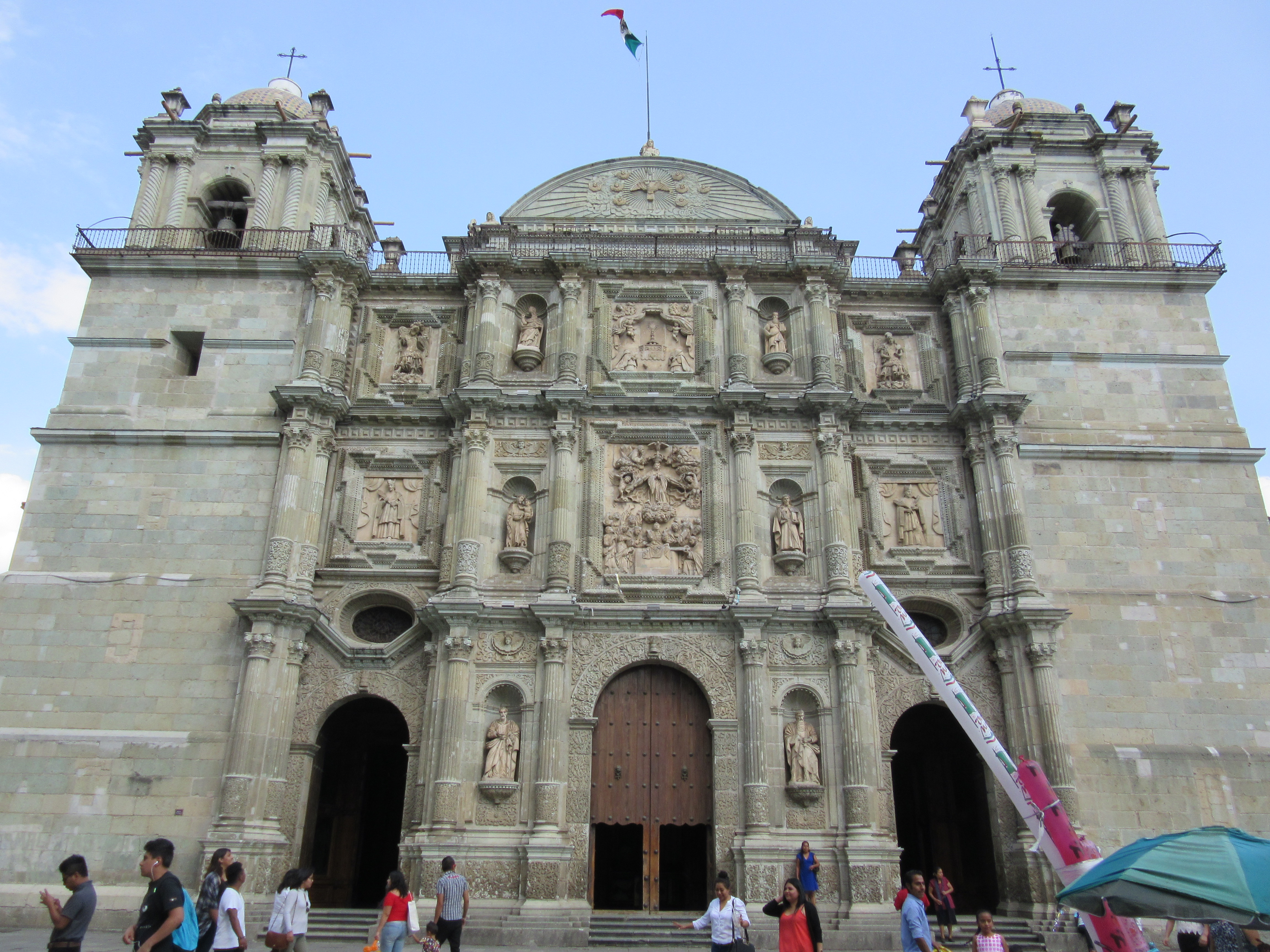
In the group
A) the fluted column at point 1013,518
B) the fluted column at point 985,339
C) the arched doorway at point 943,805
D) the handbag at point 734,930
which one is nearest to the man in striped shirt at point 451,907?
the handbag at point 734,930

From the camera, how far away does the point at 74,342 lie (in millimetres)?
22281

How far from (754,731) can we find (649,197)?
1444 cm

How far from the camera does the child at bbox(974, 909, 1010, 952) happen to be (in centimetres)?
1065

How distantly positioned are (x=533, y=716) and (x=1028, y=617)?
33.6 feet

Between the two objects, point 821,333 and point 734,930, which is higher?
point 821,333

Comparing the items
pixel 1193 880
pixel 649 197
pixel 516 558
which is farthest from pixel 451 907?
pixel 649 197

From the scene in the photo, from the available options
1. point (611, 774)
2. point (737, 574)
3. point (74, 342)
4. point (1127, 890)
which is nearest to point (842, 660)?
point (737, 574)

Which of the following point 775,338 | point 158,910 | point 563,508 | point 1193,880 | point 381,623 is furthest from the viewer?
point 775,338

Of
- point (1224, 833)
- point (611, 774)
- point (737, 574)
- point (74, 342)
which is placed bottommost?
point (1224, 833)

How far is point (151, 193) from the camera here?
963 inches

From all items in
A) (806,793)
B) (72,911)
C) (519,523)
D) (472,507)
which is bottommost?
(72,911)

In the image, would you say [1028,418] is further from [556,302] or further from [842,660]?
[556,302]

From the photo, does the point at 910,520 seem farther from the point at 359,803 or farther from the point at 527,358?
the point at 359,803

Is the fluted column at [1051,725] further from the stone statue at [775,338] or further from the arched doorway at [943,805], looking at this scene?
the stone statue at [775,338]
